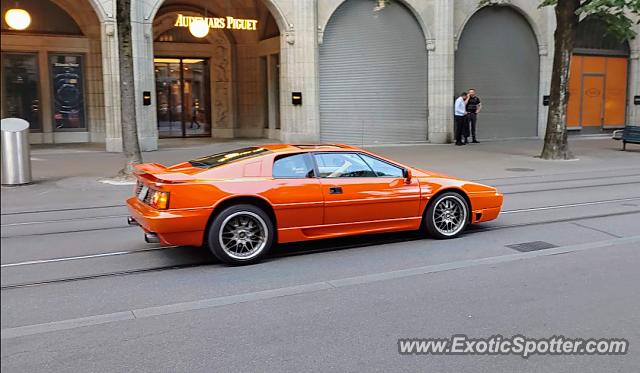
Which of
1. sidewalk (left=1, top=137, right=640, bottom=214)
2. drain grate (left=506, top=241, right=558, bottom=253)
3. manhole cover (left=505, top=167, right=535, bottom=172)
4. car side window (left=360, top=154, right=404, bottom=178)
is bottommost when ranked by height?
drain grate (left=506, top=241, right=558, bottom=253)

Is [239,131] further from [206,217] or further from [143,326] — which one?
[143,326]

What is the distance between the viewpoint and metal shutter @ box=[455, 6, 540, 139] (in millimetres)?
24312

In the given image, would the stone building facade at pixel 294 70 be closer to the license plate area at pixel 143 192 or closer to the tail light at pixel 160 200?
the license plate area at pixel 143 192

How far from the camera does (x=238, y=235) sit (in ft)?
21.9

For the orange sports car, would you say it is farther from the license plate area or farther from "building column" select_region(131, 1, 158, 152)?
"building column" select_region(131, 1, 158, 152)

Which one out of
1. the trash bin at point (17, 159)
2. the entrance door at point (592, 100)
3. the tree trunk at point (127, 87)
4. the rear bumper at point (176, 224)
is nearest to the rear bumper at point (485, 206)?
the rear bumper at point (176, 224)

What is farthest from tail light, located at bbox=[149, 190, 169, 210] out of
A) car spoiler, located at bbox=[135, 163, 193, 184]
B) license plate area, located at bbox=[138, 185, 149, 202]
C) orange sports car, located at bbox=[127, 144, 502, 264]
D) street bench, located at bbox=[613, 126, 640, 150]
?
street bench, located at bbox=[613, 126, 640, 150]

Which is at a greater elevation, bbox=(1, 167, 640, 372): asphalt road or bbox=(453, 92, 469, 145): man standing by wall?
bbox=(453, 92, 469, 145): man standing by wall

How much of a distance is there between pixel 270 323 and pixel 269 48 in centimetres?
1982

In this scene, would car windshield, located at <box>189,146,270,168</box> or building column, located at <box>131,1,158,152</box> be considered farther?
building column, located at <box>131,1,158,152</box>

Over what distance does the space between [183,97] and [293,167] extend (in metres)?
19.4

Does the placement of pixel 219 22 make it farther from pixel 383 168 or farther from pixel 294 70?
pixel 383 168

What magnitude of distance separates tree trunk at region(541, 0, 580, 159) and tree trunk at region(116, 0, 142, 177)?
1141cm

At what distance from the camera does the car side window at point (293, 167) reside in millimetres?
7168
